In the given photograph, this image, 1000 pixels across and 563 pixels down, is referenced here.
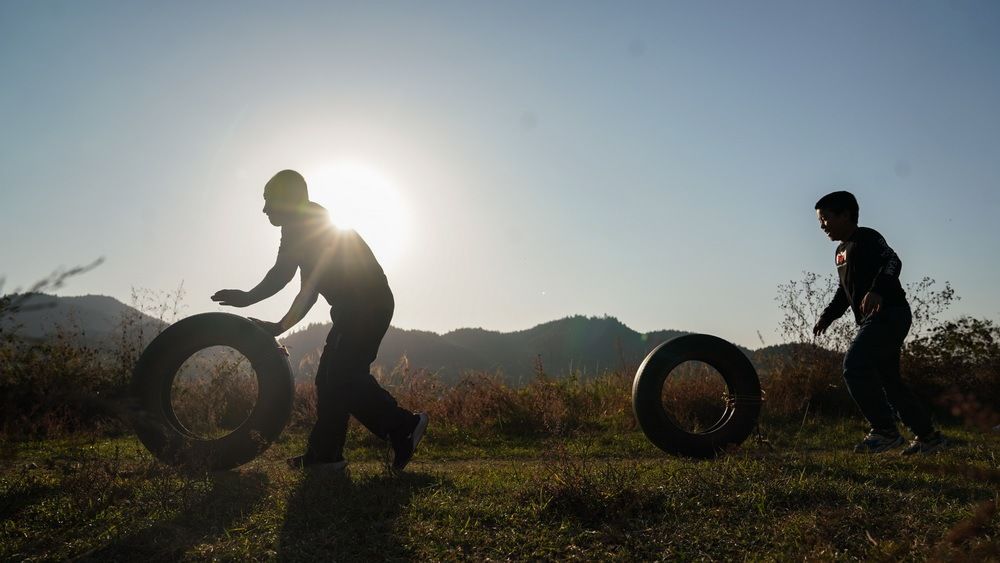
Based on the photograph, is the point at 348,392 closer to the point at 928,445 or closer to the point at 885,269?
the point at 885,269

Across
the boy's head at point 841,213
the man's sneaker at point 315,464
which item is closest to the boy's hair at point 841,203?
the boy's head at point 841,213

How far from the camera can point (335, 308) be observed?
206 inches

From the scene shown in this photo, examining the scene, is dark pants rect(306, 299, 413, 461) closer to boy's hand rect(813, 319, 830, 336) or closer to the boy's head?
boy's hand rect(813, 319, 830, 336)

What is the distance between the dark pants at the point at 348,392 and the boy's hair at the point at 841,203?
13.6ft

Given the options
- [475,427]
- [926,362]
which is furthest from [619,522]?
[926,362]

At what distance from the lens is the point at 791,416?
8922mm

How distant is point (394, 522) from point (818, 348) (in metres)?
9.08

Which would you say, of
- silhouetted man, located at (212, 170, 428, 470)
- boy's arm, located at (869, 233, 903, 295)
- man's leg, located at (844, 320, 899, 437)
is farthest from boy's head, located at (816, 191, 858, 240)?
silhouetted man, located at (212, 170, 428, 470)

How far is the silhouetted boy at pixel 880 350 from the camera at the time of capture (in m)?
5.79

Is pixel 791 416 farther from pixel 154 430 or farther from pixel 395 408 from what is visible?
pixel 154 430

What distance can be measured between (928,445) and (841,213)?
210 centimetres

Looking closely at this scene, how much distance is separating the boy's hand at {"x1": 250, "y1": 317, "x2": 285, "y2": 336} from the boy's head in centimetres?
483

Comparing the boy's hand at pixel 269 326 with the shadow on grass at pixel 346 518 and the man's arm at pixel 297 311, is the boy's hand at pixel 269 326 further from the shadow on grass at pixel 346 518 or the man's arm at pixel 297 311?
the shadow on grass at pixel 346 518

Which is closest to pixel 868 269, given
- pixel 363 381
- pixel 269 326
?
pixel 363 381
